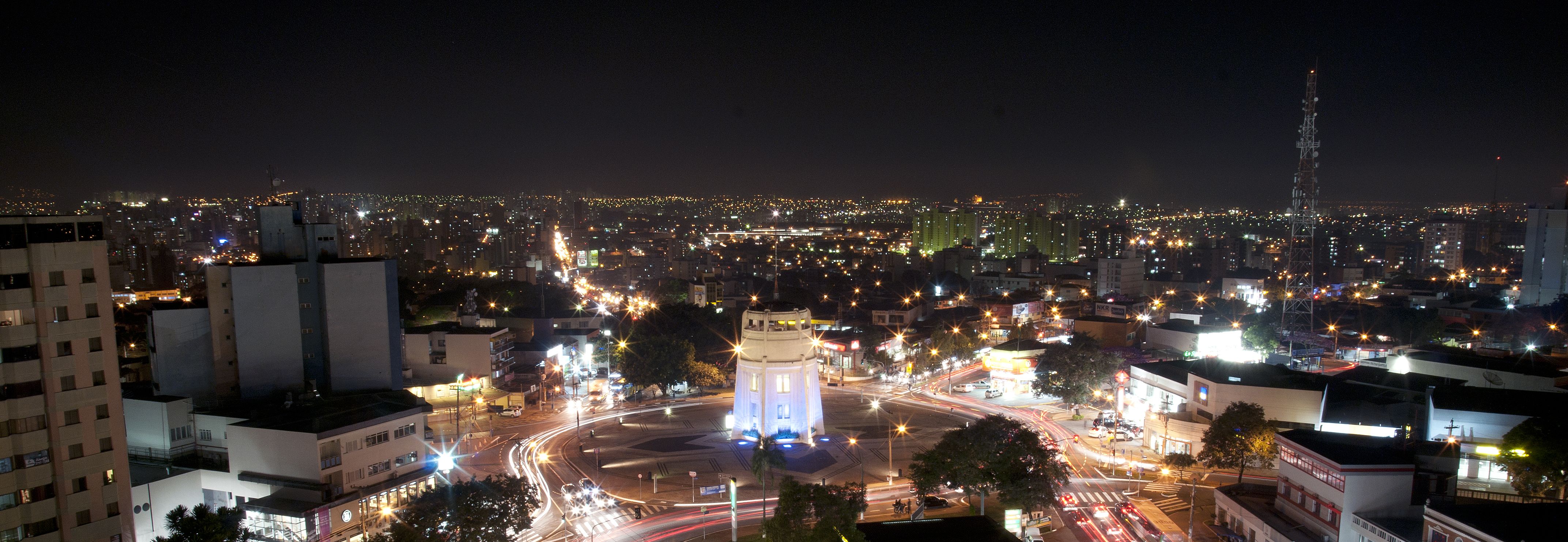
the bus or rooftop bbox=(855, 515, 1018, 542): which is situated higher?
rooftop bbox=(855, 515, 1018, 542)

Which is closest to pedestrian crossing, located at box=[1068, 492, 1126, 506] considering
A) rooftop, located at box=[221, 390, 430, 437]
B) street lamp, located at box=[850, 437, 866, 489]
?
street lamp, located at box=[850, 437, 866, 489]

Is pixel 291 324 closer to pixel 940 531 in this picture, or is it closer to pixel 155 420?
pixel 155 420

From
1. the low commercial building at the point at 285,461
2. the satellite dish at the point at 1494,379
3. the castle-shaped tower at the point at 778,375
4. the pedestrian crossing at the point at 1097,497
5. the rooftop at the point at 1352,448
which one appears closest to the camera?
the rooftop at the point at 1352,448

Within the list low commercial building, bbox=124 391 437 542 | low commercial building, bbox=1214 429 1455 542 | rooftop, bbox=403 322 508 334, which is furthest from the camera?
rooftop, bbox=403 322 508 334

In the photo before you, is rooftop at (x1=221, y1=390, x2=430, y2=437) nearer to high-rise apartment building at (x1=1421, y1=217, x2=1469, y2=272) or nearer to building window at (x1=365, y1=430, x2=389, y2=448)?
building window at (x1=365, y1=430, x2=389, y2=448)

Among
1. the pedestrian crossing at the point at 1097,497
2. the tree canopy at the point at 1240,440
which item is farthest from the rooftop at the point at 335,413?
the tree canopy at the point at 1240,440

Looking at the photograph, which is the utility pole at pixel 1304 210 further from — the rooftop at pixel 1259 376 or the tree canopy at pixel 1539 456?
the tree canopy at pixel 1539 456
